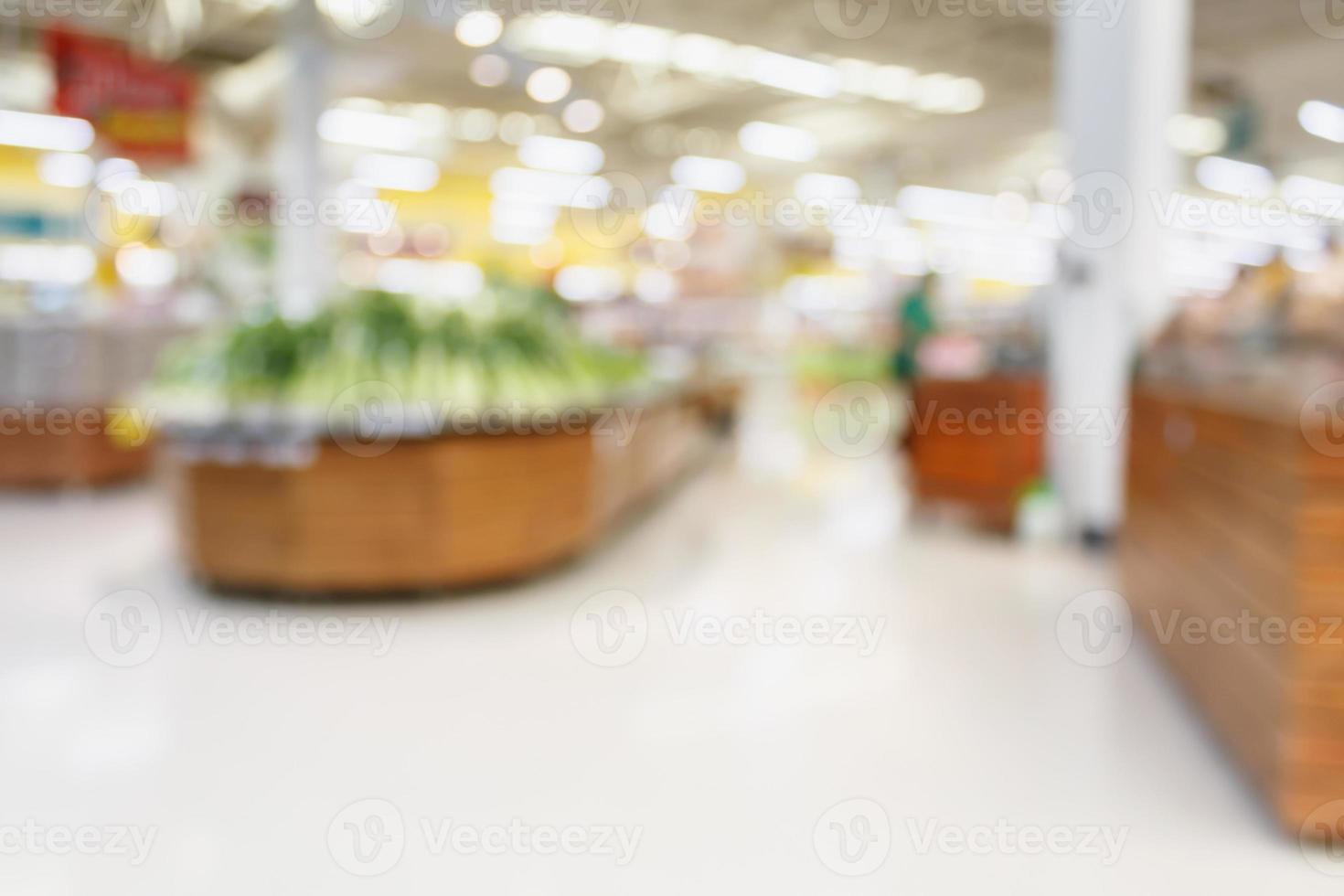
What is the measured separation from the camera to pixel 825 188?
65.2 ft

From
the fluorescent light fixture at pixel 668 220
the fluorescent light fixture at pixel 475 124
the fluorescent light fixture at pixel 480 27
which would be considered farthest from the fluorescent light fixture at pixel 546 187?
the fluorescent light fixture at pixel 480 27

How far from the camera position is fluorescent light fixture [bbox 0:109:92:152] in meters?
12.9

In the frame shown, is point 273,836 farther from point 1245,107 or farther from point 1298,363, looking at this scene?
point 1245,107

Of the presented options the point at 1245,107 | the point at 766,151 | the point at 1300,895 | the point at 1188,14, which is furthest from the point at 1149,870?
the point at 766,151

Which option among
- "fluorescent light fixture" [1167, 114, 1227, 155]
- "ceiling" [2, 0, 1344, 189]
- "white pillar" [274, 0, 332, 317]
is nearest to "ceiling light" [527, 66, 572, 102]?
"ceiling" [2, 0, 1344, 189]

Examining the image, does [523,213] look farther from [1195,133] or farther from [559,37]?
[1195,133]

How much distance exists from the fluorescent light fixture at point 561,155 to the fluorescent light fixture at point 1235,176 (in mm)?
9316

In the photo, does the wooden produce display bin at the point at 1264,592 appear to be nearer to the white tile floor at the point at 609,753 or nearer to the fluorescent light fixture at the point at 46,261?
the white tile floor at the point at 609,753

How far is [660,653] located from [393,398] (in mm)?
1588

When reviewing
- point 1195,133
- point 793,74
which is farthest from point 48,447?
point 1195,133

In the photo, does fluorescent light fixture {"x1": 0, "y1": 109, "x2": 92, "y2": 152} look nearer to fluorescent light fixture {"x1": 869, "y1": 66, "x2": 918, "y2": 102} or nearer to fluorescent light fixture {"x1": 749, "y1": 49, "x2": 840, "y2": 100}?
fluorescent light fixture {"x1": 749, "y1": 49, "x2": 840, "y2": 100}

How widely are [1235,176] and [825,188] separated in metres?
13.4

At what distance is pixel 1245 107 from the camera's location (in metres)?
7.13

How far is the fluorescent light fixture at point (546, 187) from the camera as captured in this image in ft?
58.7
